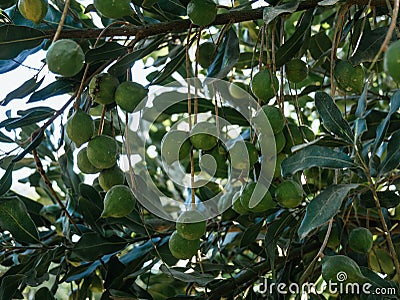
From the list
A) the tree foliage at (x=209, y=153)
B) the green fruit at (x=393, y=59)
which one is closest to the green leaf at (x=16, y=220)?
the tree foliage at (x=209, y=153)

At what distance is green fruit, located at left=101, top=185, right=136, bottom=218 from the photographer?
91 centimetres

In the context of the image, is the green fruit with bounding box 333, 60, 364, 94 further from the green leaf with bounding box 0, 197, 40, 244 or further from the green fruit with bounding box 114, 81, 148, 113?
the green leaf with bounding box 0, 197, 40, 244

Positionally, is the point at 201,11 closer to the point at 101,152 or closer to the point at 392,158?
the point at 101,152

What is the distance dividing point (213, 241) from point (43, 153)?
50cm

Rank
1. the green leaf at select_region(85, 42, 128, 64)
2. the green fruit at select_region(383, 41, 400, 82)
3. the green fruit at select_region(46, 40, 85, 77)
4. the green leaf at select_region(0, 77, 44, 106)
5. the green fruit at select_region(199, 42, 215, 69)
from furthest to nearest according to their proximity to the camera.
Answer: the green fruit at select_region(199, 42, 215, 69), the green leaf at select_region(0, 77, 44, 106), the green leaf at select_region(85, 42, 128, 64), the green fruit at select_region(46, 40, 85, 77), the green fruit at select_region(383, 41, 400, 82)

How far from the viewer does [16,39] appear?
90 centimetres

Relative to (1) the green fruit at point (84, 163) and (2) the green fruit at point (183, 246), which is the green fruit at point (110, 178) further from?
(2) the green fruit at point (183, 246)

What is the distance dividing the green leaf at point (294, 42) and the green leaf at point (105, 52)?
27 cm

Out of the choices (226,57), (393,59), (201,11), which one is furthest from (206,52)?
(393,59)

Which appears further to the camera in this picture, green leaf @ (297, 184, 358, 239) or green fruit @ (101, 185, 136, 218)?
green fruit @ (101, 185, 136, 218)

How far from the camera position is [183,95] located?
1230 mm

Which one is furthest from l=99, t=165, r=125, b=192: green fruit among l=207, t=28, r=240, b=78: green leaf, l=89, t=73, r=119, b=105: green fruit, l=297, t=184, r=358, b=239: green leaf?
l=297, t=184, r=358, b=239: green leaf

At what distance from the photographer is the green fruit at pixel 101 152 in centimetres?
90

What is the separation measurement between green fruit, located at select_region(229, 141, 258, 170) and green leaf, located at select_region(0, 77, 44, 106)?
0.35 m
